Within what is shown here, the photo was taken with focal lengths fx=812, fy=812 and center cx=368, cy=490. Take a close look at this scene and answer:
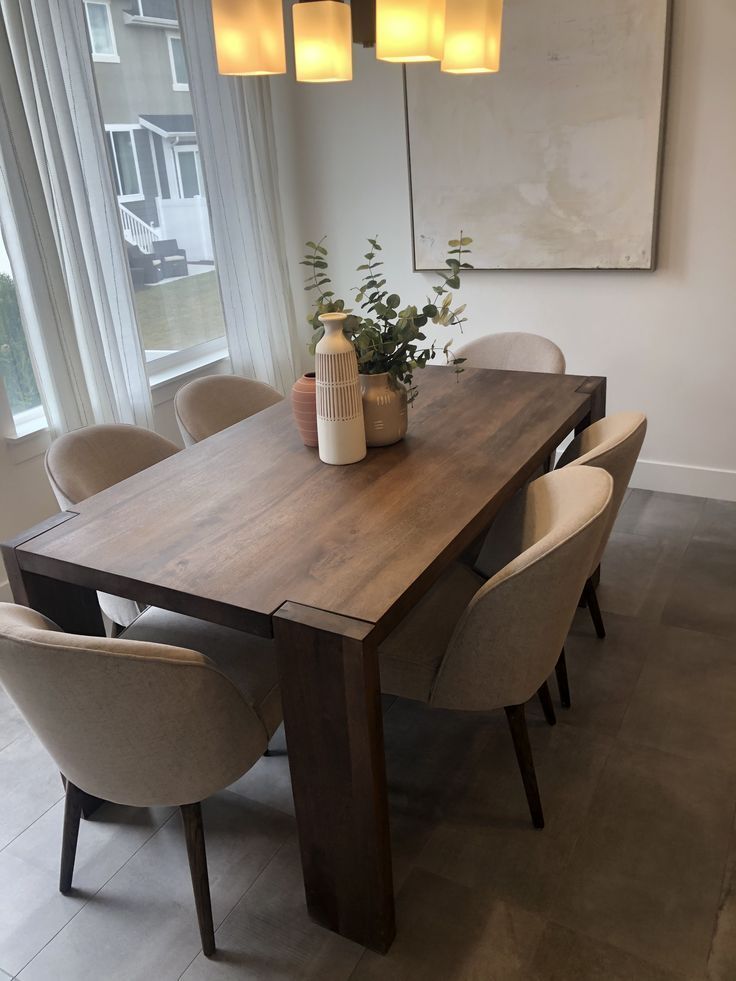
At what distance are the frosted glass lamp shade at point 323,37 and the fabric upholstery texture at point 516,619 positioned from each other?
104 cm

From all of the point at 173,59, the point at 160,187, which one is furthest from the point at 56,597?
the point at 173,59

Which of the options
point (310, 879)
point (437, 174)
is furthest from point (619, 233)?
point (310, 879)

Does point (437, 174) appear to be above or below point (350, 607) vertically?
above

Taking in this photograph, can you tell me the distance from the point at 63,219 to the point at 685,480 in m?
2.69

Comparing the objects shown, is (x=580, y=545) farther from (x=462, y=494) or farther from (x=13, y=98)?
(x=13, y=98)

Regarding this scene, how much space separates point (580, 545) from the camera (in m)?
1.54

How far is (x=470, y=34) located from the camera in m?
1.73

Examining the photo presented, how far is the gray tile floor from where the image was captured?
1.60m

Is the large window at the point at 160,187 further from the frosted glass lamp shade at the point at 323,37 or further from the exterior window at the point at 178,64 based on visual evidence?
the frosted glass lamp shade at the point at 323,37

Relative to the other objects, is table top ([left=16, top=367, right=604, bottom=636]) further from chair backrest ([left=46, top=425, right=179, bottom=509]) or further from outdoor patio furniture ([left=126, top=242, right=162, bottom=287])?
outdoor patio furniture ([left=126, top=242, right=162, bottom=287])

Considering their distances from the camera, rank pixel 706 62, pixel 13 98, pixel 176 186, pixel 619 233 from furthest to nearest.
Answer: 1. pixel 176 186
2. pixel 619 233
3. pixel 706 62
4. pixel 13 98

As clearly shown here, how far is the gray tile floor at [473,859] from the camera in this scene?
1.60 meters

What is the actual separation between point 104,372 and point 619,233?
6.89ft

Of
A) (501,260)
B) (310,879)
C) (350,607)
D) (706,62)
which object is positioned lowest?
(310,879)
